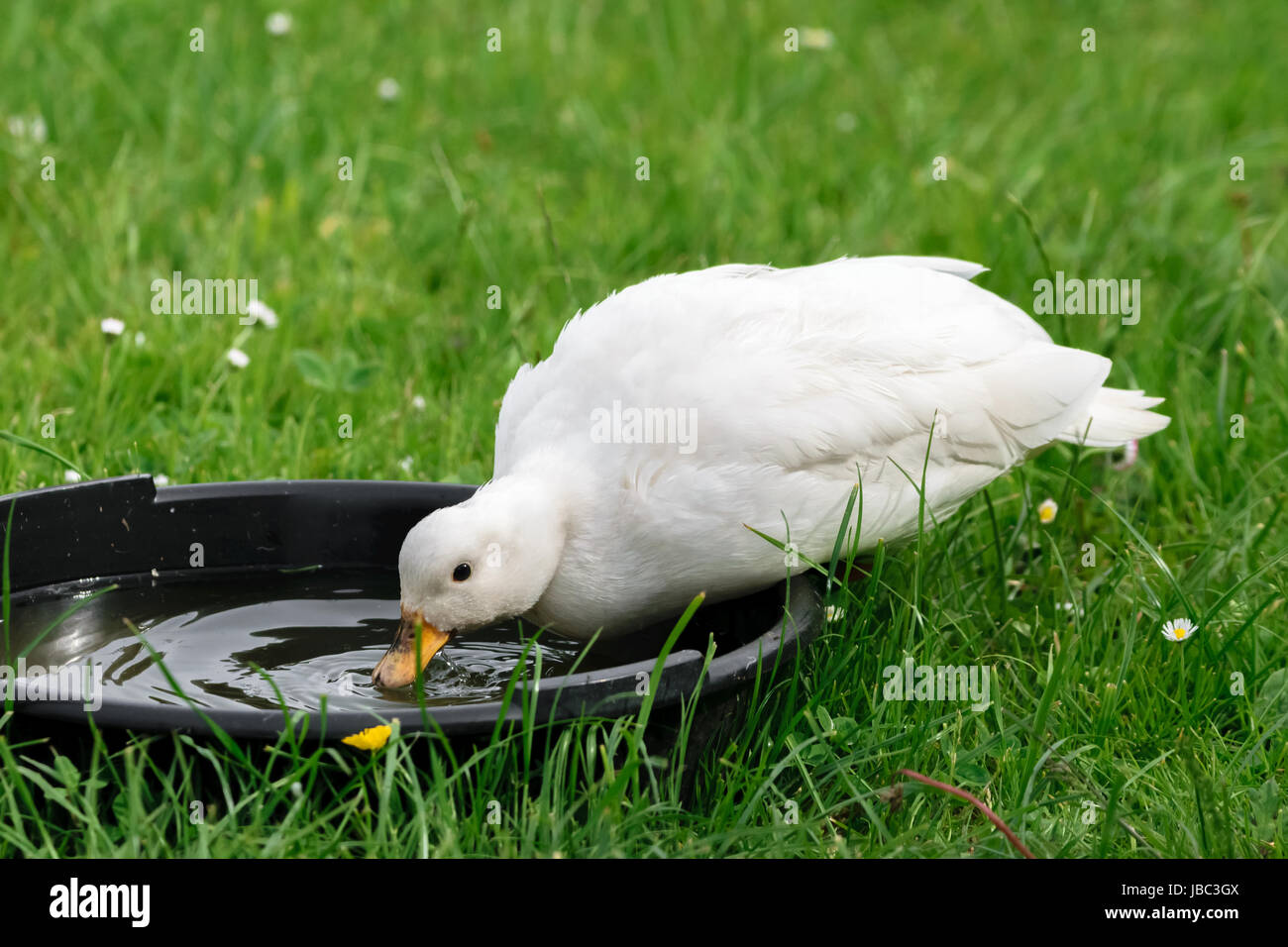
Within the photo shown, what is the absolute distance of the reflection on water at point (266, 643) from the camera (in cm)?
301

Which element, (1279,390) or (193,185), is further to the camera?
(193,185)

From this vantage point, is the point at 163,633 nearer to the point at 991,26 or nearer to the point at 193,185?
the point at 193,185

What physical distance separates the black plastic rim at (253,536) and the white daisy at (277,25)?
345cm

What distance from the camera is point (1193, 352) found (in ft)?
14.9

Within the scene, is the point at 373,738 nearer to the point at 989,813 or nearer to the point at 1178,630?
the point at 989,813

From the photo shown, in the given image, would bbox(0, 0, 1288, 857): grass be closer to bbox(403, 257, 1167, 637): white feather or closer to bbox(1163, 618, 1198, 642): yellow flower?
bbox(1163, 618, 1198, 642): yellow flower

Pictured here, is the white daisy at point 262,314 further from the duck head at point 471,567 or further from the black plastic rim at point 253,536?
the duck head at point 471,567

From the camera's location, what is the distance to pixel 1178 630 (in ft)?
10.4

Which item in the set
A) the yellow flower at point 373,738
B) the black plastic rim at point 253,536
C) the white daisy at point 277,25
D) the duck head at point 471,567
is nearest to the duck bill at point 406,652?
the duck head at point 471,567

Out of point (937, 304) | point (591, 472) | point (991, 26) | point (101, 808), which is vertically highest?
point (991, 26)

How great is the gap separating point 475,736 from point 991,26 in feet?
20.0

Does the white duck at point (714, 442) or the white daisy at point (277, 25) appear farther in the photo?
the white daisy at point (277, 25)

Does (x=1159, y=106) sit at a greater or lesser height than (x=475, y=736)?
greater
